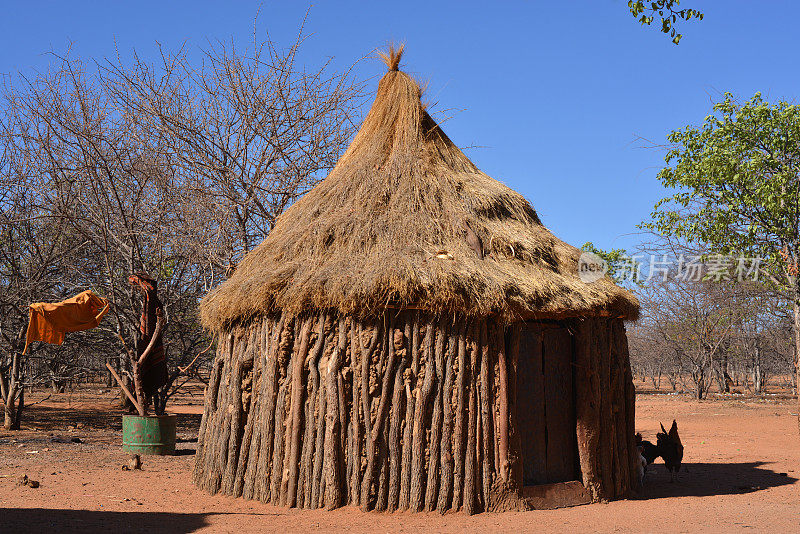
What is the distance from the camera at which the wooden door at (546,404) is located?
7359mm

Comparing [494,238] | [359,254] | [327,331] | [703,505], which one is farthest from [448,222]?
[703,505]

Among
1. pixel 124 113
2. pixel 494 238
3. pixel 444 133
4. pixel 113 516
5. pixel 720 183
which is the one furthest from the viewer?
pixel 720 183

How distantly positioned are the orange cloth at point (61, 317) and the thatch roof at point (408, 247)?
10.1ft

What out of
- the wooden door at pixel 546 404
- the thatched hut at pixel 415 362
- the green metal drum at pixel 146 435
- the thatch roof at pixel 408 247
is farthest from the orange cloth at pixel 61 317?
the wooden door at pixel 546 404

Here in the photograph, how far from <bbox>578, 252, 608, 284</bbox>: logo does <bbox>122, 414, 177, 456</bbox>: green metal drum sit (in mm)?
6860

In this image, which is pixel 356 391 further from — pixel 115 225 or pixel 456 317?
pixel 115 225

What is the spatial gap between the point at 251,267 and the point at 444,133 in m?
3.23

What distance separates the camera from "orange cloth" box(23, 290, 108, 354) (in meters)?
10.3

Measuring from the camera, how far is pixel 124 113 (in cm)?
1360

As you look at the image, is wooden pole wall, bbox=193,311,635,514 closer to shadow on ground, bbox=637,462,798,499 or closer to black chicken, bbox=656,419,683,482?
shadow on ground, bbox=637,462,798,499

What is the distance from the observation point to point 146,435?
427 inches

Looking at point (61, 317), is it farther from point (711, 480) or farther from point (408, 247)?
point (711, 480)

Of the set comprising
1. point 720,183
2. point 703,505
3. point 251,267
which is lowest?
point 703,505

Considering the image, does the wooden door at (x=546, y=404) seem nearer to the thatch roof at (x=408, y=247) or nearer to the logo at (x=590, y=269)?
the thatch roof at (x=408, y=247)
